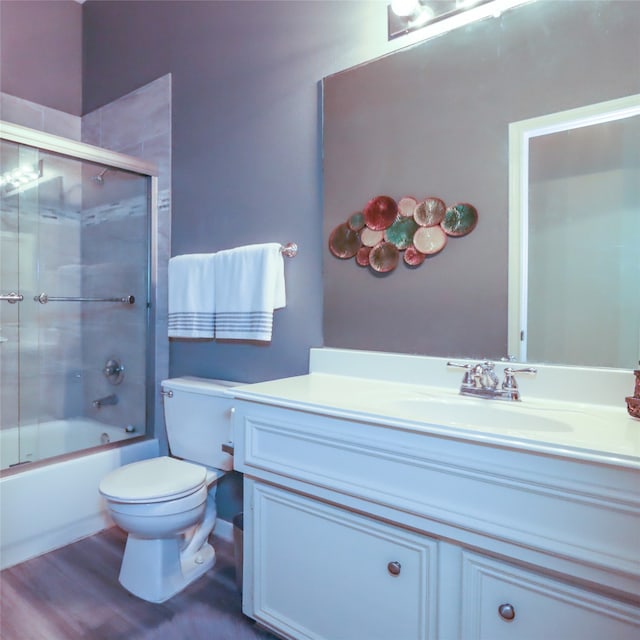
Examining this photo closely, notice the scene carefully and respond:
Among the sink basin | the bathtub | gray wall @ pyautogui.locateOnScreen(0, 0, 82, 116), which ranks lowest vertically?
the bathtub

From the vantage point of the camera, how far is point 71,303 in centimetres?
245

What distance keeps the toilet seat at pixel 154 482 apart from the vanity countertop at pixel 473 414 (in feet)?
1.57

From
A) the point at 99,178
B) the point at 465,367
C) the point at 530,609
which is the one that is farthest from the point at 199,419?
the point at 99,178

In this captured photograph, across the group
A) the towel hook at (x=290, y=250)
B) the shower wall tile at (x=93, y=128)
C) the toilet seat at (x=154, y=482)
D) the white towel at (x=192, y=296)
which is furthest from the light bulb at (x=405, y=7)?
the shower wall tile at (x=93, y=128)

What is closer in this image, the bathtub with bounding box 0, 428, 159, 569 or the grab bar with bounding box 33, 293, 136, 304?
the bathtub with bounding box 0, 428, 159, 569

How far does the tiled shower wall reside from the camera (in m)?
2.19

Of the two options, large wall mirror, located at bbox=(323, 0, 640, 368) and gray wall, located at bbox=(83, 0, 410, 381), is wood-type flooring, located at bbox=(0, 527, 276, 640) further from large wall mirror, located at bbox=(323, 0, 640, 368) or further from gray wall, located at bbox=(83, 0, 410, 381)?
large wall mirror, located at bbox=(323, 0, 640, 368)

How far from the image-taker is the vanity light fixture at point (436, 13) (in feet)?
4.27

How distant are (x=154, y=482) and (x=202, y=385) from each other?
44 centimetres

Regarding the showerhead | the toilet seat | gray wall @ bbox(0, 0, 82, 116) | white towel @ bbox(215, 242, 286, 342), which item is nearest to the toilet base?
the toilet seat

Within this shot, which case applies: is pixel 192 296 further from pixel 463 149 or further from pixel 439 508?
pixel 439 508

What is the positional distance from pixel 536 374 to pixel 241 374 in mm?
1194

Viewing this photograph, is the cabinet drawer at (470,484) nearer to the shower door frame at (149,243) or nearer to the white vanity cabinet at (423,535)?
the white vanity cabinet at (423,535)

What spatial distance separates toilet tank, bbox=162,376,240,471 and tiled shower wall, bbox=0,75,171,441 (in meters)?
0.37
